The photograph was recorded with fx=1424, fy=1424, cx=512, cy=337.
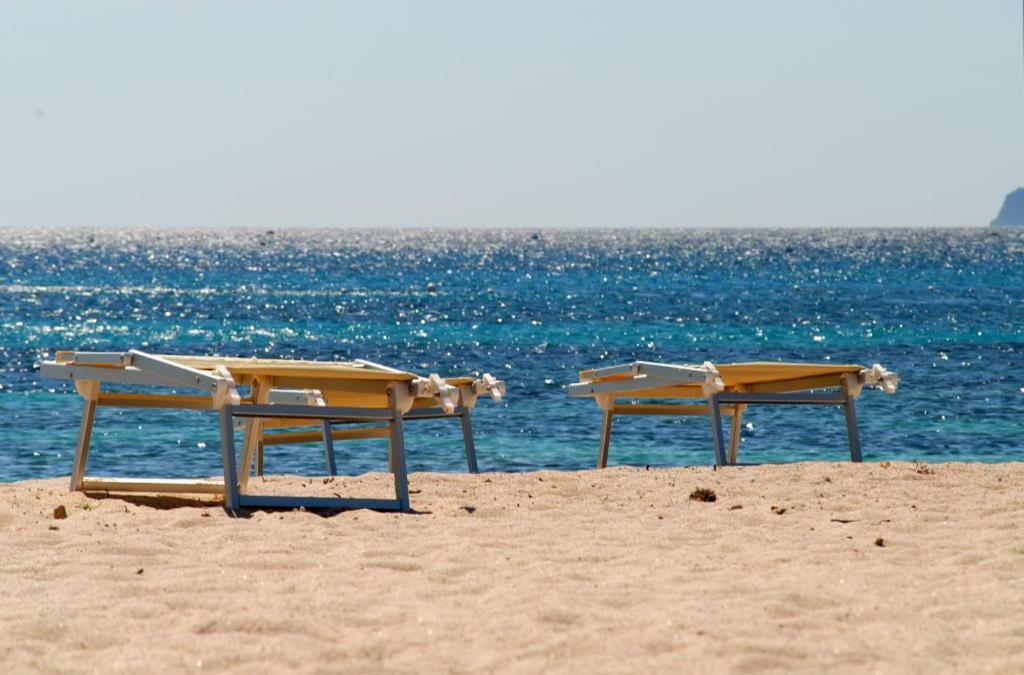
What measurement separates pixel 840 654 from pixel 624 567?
1.52 m

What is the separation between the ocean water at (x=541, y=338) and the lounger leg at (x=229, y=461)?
207 inches

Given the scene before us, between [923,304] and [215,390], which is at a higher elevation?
[215,390]

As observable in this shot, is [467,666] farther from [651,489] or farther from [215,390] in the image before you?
[651,489]

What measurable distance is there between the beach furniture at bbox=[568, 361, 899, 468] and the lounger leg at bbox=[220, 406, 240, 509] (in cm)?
275

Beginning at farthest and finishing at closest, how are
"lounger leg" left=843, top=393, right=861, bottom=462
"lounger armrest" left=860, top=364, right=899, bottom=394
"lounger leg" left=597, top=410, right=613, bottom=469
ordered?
"lounger leg" left=597, top=410, right=613, bottom=469 < "lounger leg" left=843, top=393, right=861, bottom=462 < "lounger armrest" left=860, top=364, right=899, bottom=394

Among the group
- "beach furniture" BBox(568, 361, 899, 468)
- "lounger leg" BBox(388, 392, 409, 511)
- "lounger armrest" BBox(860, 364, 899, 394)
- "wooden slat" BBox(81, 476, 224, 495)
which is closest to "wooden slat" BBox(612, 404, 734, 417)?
"beach furniture" BBox(568, 361, 899, 468)

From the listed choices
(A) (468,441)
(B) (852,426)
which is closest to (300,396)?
(A) (468,441)

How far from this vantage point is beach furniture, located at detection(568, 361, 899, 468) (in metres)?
9.30

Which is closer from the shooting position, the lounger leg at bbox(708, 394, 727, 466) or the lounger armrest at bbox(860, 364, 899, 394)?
the lounger leg at bbox(708, 394, 727, 466)

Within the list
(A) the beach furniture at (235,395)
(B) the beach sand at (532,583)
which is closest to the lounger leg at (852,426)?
(B) the beach sand at (532,583)

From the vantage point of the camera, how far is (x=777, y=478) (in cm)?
862

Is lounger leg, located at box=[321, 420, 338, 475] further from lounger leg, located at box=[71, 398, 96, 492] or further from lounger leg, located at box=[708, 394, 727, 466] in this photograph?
lounger leg, located at box=[708, 394, 727, 466]

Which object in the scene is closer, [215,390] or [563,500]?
[215,390]

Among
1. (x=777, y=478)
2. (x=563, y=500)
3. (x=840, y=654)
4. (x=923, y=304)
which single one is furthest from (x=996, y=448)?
(x=923, y=304)
